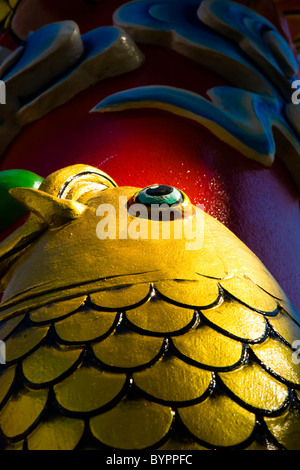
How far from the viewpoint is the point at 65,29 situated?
117 centimetres

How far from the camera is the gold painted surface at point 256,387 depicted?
21.1 inches

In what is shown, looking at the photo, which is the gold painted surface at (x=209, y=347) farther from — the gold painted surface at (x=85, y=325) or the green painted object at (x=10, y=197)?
the green painted object at (x=10, y=197)

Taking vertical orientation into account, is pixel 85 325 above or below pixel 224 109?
above

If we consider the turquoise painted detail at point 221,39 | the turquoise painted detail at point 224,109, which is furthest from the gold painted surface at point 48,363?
the turquoise painted detail at point 221,39

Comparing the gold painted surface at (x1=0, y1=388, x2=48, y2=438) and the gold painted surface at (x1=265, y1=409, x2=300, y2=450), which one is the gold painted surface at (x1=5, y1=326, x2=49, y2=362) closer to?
the gold painted surface at (x1=0, y1=388, x2=48, y2=438)

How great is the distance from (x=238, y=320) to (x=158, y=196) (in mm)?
202

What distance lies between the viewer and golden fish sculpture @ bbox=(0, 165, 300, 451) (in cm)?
52

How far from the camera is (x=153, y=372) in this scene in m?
0.54

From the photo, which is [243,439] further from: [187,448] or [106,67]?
[106,67]

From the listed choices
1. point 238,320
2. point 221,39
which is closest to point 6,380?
point 238,320

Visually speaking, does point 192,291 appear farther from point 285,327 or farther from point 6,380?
point 6,380

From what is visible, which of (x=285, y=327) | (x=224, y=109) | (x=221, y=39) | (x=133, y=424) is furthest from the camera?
(x=221, y=39)

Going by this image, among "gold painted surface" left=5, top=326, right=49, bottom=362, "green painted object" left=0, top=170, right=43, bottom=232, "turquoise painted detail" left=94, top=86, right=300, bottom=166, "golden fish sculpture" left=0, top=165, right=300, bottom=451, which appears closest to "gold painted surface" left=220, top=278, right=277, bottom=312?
"golden fish sculpture" left=0, top=165, right=300, bottom=451

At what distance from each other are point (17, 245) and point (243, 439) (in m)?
0.39
